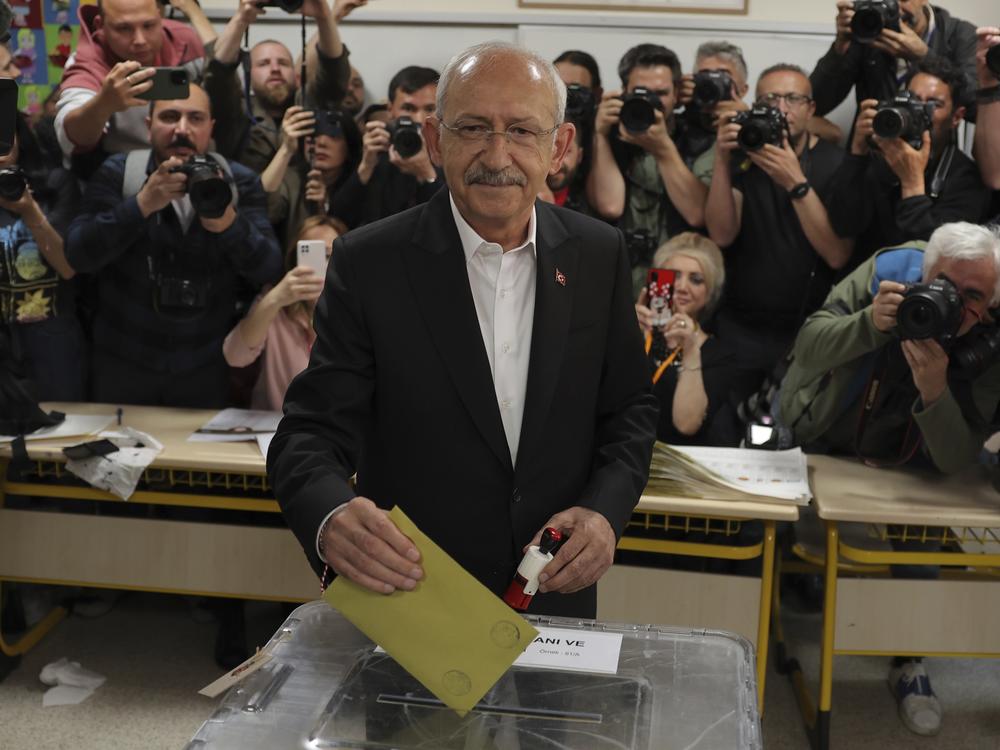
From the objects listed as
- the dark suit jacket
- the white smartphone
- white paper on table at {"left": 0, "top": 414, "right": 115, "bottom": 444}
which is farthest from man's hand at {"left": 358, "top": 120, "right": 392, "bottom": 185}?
the dark suit jacket

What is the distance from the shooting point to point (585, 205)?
11.4 feet

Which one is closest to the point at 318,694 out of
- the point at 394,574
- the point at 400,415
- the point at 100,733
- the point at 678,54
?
the point at 394,574

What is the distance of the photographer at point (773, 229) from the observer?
10.7 feet

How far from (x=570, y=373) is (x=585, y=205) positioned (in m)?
2.00

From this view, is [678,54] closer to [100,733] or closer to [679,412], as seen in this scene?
[679,412]

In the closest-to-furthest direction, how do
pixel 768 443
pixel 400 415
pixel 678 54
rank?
pixel 400 415
pixel 768 443
pixel 678 54

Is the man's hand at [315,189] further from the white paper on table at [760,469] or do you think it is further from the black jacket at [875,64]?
the black jacket at [875,64]

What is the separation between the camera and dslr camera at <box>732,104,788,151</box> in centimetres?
322

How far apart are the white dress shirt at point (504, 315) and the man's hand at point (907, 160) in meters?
1.88

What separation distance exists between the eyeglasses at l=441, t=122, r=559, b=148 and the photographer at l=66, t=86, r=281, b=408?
1775 mm

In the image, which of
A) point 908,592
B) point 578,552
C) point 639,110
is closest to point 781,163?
point 639,110

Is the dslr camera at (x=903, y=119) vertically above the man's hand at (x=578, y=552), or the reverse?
the dslr camera at (x=903, y=119)

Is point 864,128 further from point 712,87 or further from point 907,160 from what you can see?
point 712,87

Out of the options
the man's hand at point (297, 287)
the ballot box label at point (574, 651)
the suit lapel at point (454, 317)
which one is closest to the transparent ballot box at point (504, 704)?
the ballot box label at point (574, 651)
